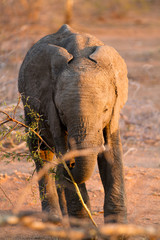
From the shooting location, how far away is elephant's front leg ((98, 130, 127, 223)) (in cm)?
345

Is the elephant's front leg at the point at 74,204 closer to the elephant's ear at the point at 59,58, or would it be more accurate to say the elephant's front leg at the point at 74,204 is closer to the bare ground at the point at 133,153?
the bare ground at the point at 133,153

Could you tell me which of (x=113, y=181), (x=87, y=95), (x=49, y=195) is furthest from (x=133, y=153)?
(x=87, y=95)

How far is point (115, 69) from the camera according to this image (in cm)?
339

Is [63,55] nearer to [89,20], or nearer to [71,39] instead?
[71,39]

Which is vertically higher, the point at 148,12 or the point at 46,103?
the point at 46,103

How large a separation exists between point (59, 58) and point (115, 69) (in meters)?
0.43

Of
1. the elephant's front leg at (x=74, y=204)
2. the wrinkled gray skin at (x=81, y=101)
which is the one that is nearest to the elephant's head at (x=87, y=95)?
the wrinkled gray skin at (x=81, y=101)

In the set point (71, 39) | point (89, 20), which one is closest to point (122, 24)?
point (89, 20)

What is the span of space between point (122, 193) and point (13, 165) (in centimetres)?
262

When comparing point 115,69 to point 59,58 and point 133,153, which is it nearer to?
point 59,58

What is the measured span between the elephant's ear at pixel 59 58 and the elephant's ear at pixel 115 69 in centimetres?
18

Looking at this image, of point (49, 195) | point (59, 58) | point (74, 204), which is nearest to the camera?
point (59, 58)

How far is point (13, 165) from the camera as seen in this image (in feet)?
19.1

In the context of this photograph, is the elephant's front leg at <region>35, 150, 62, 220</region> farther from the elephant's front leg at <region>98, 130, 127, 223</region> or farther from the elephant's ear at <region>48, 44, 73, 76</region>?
the elephant's ear at <region>48, 44, 73, 76</region>
